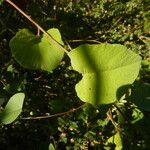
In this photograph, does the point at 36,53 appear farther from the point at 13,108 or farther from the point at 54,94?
the point at 54,94

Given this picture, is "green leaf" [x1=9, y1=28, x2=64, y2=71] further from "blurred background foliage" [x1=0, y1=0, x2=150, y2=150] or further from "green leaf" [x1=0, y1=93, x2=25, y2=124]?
"blurred background foliage" [x1=0, y1=0, x2=150, y2=150]

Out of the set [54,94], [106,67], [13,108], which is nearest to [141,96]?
[106,67]

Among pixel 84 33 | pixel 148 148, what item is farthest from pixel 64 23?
pixel 148 148

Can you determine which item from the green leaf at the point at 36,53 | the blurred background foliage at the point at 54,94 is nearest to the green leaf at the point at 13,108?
the green leaf at the point at 36,53

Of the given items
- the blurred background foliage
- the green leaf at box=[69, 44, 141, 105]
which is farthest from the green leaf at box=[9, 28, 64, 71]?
the blurred background foliage

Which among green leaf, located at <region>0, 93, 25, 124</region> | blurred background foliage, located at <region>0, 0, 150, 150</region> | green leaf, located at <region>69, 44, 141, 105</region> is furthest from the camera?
blurred background foliage, located at <region>0, 0, 150, 150</region>

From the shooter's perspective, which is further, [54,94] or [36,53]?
[54,94]

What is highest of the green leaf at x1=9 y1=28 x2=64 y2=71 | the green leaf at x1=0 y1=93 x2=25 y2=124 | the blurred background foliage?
the green leaf at x1=9 y1=28 x2=64 y2=71
